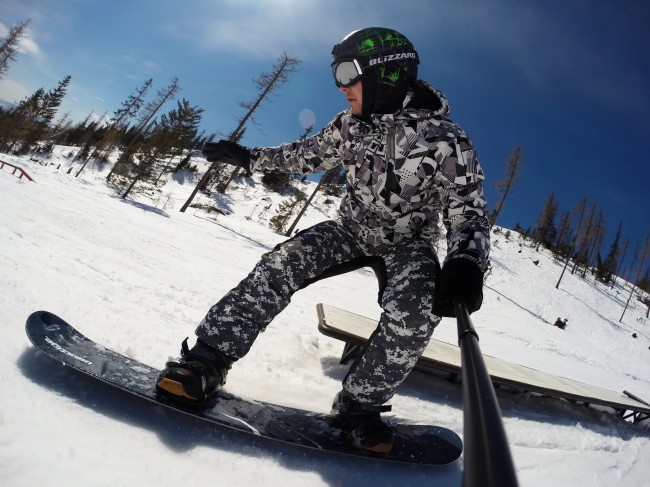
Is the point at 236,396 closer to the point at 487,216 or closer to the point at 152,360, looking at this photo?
the point at 152,360

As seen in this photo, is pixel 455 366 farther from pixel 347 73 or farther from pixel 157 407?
pixel 347 73

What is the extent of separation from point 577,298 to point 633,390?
2165 cm

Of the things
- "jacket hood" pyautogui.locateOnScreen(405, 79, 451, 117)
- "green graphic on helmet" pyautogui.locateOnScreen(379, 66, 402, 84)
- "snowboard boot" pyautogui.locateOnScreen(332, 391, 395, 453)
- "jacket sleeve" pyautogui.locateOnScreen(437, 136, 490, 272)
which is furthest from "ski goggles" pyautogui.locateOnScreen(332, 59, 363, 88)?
"snowboard boot" pyautogui.locateOnScreen(332, 391, 395, 453)

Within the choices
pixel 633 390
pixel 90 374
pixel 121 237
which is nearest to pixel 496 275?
pixel 633 390

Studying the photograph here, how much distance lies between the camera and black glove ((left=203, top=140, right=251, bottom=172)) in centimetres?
256

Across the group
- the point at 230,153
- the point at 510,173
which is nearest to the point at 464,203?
the point at 230,153

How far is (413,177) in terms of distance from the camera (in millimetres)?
1949

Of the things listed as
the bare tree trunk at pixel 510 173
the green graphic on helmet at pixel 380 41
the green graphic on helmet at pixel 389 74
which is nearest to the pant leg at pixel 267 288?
the green graphic on helmet at pixel 389 74

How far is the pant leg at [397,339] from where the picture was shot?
5.41 feet

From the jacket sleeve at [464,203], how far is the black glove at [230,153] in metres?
1.40

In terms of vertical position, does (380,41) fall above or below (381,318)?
above

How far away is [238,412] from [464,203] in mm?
1469

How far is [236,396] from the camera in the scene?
1771 millimetres

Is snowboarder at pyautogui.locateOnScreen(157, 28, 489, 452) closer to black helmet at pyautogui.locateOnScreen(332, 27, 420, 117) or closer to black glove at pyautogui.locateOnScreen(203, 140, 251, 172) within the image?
black helmet at pyautogui.locateOnScreen(332, 27, 420, 117)
